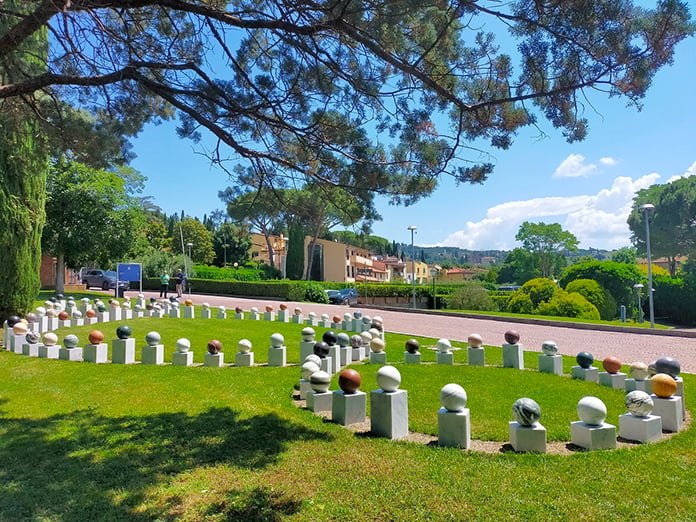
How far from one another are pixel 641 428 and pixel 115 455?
182 inches

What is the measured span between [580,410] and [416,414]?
168 cm

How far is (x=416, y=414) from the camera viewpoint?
205 inches

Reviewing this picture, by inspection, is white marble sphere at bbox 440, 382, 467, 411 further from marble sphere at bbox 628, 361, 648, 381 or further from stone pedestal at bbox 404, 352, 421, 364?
stone pedestal at bbox 404, 352, 421, 364

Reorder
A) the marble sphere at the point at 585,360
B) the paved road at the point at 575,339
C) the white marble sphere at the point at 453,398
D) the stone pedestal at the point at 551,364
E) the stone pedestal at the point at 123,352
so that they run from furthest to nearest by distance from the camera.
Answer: the paved road at the point at 575,339 → the stone pedestal at the point at 123,352 → the stone pedestal at the point at 551,364 → the marble sphere at the point at 585,360 → the white marble sphere at the point at 453,398

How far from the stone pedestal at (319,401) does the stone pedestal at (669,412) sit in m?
3.33

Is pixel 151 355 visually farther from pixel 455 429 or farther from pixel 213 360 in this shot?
pixel 455 429

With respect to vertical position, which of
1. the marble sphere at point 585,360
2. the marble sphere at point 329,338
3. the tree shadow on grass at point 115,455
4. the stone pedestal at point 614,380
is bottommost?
the tree shadow on grass at point 115,455

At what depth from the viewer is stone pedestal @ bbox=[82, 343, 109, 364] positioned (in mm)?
8086

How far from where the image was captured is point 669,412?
15.4 feet

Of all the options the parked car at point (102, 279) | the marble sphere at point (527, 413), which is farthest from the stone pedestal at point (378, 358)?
the parked car at point (102, 279)

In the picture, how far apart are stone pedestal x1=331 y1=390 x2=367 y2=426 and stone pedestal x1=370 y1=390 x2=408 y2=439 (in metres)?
0.37

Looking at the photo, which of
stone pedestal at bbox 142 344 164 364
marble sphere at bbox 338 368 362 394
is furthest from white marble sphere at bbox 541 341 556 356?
stone pedestal at bbox 142 344 164 364

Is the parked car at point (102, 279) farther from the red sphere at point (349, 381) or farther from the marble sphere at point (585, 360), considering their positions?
the marble sphere at point (585, 360)

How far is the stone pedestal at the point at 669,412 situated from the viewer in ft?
15.3
